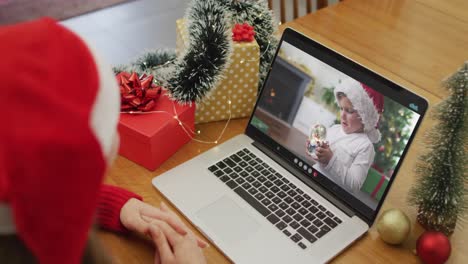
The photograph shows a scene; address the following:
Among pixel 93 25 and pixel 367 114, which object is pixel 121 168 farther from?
pixel 93 25

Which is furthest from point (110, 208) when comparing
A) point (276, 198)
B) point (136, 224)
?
point (276, 198)

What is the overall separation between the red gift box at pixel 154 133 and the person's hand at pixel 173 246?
17cm

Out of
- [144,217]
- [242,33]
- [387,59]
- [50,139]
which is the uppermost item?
[50,139]

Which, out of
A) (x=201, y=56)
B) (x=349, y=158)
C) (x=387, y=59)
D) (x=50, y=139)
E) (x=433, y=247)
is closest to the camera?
(x=50, y=139)

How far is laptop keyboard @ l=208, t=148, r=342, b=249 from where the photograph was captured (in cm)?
90

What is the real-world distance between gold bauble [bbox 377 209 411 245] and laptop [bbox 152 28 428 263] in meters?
0.03

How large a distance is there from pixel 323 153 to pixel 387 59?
530mm

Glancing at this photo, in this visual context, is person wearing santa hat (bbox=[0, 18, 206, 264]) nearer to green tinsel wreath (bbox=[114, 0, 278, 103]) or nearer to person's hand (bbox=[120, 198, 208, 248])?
person's hand (bbox=[120, 198, 208, 248])

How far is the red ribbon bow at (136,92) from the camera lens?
1.01 m

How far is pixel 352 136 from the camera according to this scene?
3.04 ft

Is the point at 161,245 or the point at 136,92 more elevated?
the point at 136,92

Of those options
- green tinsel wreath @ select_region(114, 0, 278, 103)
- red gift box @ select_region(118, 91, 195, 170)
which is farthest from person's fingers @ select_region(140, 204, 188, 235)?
green tinsel wreath @ select_region(114, 0, 278, 103)

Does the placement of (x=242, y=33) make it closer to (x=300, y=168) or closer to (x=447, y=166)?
(x=300, y=168)

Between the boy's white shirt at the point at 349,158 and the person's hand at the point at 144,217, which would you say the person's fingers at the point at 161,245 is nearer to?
the person's hand at the point at 144,217
